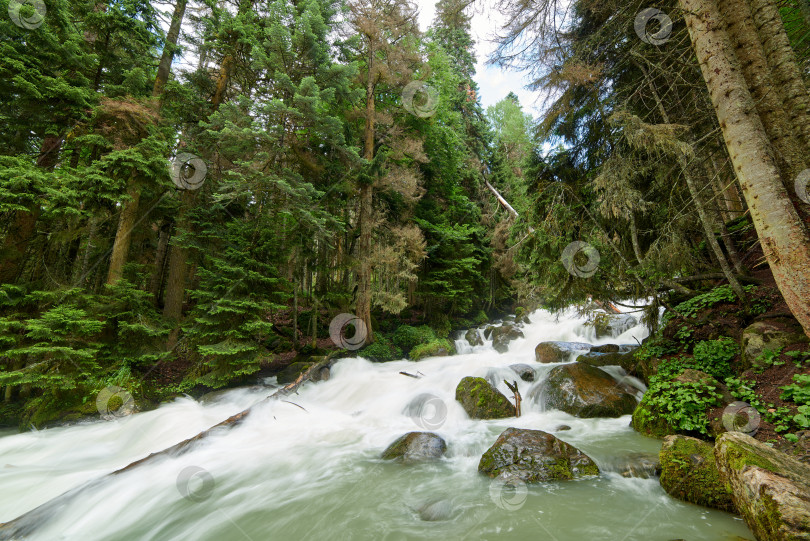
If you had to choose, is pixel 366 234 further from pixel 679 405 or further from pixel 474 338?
pixel 679 405

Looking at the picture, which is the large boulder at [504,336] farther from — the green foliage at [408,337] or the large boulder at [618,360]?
the large boulder at [618,360]

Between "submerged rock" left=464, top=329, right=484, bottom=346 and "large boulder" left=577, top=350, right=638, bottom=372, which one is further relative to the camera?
"submerged rock" left=464, top=329, right=484, bottom=346

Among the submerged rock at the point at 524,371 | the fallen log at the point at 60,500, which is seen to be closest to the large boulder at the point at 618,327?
the submerged rock at the point at 524,371

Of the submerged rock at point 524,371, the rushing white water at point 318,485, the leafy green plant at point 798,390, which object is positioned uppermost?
the leafy green plant at point 798,390

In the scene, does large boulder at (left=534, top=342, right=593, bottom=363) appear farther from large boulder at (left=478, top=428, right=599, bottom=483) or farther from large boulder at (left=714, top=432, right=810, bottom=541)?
large boulder at (left=714, top=432, right=810, bottom=541)

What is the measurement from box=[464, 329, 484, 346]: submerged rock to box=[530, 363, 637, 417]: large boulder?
25.1 ft

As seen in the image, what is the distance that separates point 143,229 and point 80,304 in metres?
3.51

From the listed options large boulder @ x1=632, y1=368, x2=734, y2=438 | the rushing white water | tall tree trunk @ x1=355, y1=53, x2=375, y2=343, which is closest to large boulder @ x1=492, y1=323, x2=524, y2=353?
tall tree trunk @ x1=355, y1=53, x2=375, y2=343

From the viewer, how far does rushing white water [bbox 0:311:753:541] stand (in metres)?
3.28

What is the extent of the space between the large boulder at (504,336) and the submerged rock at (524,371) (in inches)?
204

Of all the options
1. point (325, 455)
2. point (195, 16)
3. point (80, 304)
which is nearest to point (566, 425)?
point (325, 455)

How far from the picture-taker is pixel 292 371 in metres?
10.0

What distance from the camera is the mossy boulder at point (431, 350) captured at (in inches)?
509

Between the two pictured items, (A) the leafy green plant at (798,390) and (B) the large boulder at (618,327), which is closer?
(A) the leafy green plant at (798,390)
